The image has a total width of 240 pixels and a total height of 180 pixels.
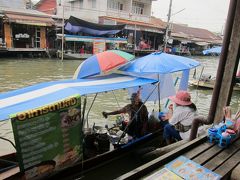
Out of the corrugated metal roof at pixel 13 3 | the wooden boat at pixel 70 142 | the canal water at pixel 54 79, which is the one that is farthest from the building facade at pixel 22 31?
the wooden boat at pixel 70 142

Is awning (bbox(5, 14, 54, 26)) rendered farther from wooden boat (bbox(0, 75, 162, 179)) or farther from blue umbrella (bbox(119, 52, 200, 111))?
wooden boat (bbox(0, 75, 162, 179))

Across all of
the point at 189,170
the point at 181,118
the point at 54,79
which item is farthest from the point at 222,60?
the point at 54,79

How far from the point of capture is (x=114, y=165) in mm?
4199

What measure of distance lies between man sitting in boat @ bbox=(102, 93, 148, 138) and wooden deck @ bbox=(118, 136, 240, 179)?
196 cm

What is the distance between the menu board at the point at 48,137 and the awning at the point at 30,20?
1875 cm

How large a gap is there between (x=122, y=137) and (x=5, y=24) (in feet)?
62.4

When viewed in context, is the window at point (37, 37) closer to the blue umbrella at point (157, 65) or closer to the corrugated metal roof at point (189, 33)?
the corrugated metal roof at point (189, 33)

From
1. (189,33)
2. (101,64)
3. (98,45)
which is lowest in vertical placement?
(98,45)

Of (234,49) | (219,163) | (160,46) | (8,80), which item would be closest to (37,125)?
(219,163)

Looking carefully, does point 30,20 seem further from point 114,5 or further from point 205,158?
point 205,158

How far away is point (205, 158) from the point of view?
8.65 ft

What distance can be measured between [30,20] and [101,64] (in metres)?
17.9

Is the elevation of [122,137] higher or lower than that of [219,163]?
lower

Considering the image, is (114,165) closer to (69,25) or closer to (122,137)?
(122,137)
